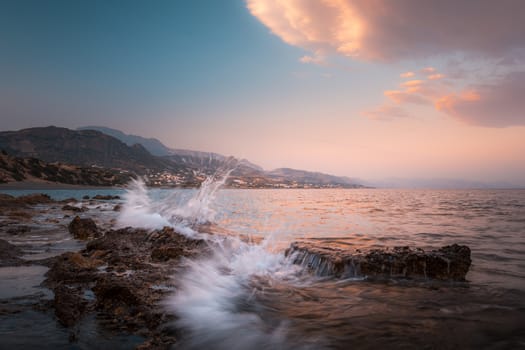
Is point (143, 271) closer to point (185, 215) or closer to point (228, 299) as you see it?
point (228, 299)

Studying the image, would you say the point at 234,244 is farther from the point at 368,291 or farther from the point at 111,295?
the point at 111,295

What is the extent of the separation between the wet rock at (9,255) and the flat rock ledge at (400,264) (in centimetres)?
799

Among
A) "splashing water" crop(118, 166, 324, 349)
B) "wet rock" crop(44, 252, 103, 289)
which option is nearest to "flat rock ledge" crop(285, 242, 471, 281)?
"splashing water" crop(118, 166, 324, 349)

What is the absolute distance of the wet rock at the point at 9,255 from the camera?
754 centimetres

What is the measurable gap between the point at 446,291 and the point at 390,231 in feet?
31.6

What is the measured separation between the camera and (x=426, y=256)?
7.74m

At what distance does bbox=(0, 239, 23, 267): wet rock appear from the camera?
297 inches

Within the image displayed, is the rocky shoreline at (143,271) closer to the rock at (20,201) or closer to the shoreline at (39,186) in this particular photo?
the rock at (20,201)

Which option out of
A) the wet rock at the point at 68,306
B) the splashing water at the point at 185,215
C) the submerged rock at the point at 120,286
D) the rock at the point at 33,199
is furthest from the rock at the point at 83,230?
the rock at the point at 33,199

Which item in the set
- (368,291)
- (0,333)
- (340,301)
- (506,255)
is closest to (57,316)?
(0,333)

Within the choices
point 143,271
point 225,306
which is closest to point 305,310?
point 225,306

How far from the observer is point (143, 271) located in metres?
7.15

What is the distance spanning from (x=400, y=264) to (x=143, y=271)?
661cm

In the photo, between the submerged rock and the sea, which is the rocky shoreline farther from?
the sea
